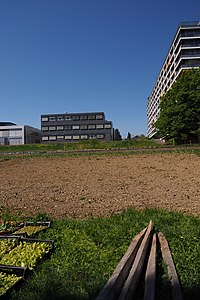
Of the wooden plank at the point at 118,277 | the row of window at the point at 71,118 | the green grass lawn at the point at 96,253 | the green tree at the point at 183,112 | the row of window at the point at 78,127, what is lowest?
the green grass lawn at the point at 96,253

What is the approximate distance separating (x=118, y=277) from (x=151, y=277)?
1.68 ft

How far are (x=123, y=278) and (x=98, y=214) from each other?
12.8 feet

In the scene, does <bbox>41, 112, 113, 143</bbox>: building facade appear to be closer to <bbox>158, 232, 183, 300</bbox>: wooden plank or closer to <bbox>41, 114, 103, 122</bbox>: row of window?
<bbox>41, 114, 103, 122</bbox>: row of window

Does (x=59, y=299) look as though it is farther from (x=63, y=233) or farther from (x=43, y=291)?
(x=63, y=233)

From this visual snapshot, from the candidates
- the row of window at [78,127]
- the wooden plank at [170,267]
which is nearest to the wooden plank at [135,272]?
the wooden plank at [170,267]

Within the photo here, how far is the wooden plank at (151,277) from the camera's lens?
3.44 meters

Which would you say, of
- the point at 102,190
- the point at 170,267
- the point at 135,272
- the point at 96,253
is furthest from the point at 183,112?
the point at 135,272

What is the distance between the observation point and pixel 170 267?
429 cm

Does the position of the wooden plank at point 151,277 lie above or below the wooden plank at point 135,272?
below

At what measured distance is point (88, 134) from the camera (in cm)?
10831

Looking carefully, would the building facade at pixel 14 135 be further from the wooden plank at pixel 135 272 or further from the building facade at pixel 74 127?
the wooden plank at pixel 135 272

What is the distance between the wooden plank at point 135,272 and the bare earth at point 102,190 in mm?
2732

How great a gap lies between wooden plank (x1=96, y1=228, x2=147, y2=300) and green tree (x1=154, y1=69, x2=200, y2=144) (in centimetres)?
3558

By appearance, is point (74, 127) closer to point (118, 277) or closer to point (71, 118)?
point (71, 118)
